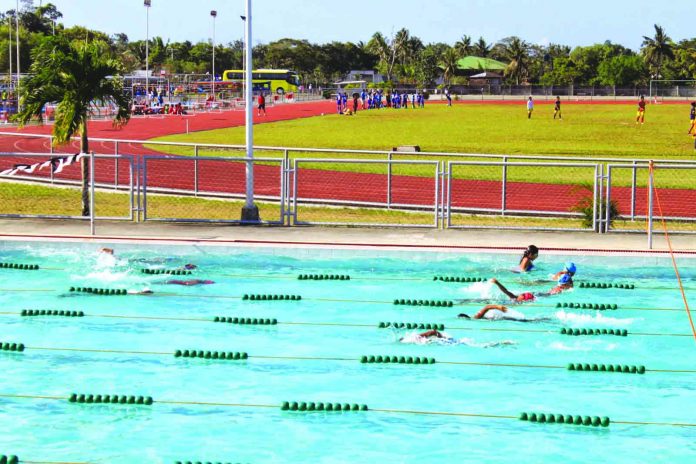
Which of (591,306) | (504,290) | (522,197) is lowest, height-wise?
(591,306)

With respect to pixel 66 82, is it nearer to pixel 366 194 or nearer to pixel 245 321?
pixel 245 321

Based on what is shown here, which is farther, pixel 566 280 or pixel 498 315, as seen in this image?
pixel 566 280

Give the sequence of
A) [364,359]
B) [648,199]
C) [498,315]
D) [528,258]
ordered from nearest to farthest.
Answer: [364,359], [498,315], [528,258], [648,199]

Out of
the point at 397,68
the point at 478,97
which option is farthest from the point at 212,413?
the point at 397,68

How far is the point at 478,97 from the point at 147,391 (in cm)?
11096

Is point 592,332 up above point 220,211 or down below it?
below

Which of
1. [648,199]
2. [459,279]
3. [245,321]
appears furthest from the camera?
[648,199]

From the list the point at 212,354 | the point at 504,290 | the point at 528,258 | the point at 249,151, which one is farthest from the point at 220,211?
the point at 212,354

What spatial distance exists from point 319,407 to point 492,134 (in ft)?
150

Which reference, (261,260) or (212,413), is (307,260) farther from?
(212,413)

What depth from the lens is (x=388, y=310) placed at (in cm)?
1633

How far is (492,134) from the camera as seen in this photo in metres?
55.6

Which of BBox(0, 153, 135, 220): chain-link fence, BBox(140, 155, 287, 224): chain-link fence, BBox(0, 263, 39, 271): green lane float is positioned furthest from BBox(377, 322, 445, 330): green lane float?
BBox(0, 153, 135, 220): chain-link fence

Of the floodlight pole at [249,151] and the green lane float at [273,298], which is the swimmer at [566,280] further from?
the floodlight pole at [249,151]
